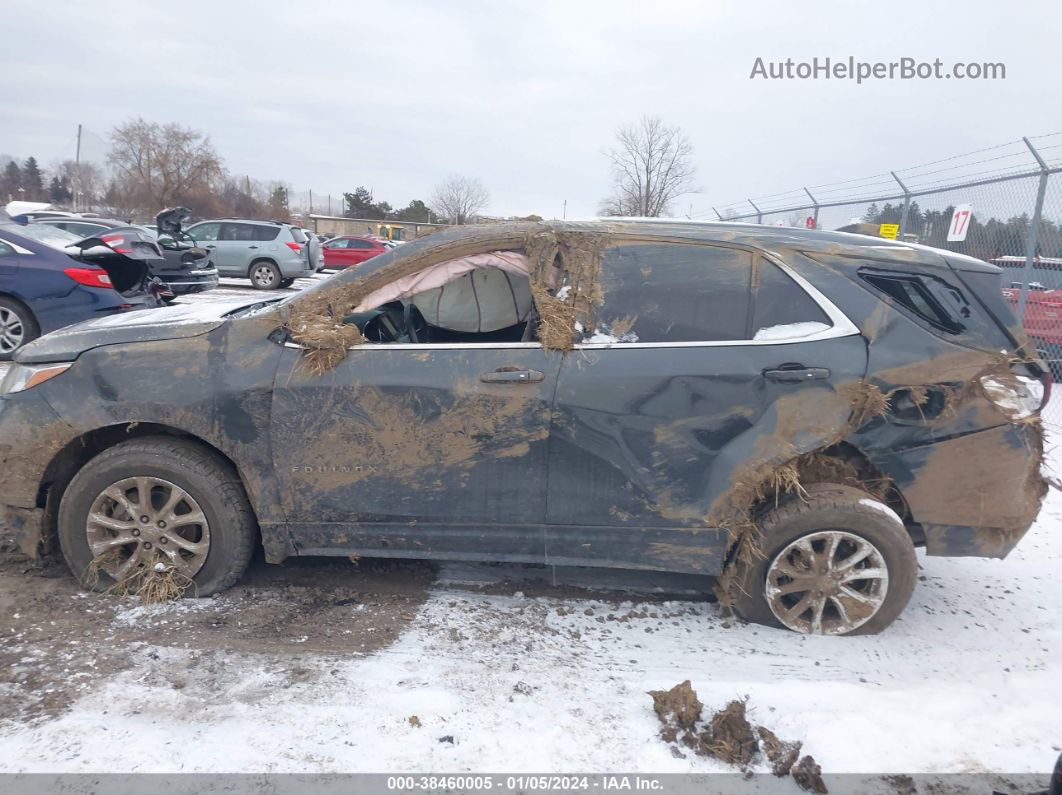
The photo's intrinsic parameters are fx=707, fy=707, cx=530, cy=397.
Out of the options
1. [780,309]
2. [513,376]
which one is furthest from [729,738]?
[780,309]

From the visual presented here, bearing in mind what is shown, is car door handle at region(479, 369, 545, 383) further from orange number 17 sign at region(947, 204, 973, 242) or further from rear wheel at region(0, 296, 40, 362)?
orange number 17 sign at region(947, 204, 973, 242)

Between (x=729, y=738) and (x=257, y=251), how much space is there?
59.2 ft

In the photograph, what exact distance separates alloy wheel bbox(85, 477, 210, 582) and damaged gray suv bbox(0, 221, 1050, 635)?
0.04 ft

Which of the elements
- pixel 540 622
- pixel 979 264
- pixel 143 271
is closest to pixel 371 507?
pixel 540 622

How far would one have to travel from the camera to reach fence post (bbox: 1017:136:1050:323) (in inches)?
308

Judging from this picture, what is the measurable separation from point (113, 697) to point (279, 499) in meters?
0.99

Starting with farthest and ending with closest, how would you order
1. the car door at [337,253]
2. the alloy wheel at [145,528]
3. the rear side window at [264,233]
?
the car door at [337,253]
the rear side window at [264,233]
the alloy wheel at [145,528]

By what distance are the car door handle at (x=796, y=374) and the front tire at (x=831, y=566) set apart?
0.52 m

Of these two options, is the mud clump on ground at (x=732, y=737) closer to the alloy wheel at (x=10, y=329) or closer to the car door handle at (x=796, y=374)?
the car door handle at (x=796, y=374)

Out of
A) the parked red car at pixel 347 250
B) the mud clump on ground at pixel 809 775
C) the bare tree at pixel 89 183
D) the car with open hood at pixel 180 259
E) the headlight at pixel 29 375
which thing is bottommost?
the mud clump on ground at pixel 809 775

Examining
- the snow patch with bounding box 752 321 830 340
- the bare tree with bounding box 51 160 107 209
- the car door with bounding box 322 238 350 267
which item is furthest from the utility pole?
the snow patch with bounding box 752 321 830 340

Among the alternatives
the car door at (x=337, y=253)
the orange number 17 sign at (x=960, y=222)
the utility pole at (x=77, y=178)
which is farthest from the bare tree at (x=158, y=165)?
the orange number 17 sign at (x=960, y=222)

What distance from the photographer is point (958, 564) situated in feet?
13.7

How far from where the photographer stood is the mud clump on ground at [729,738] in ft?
8.05
